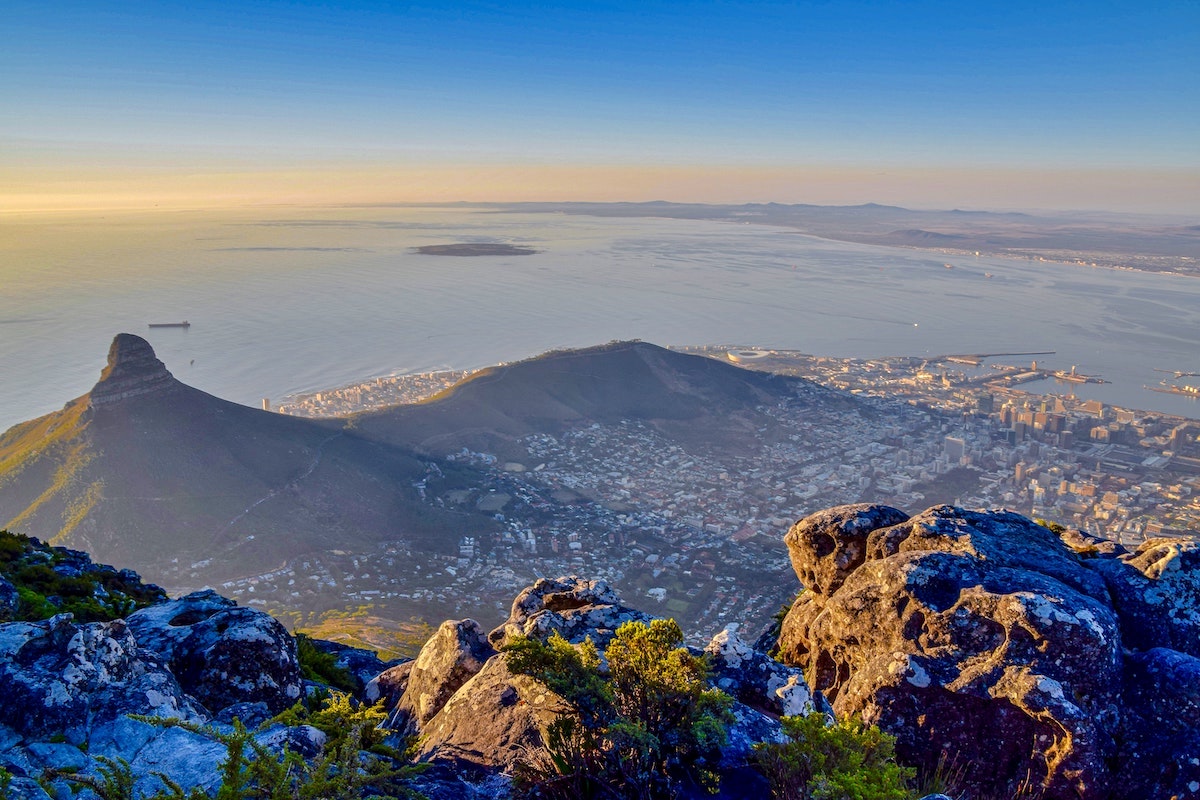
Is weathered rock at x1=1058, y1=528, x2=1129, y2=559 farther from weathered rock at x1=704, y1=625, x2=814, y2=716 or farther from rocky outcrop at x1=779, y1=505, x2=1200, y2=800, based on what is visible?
weathered rock at x1=704, y1=625, x2=814, y2=716

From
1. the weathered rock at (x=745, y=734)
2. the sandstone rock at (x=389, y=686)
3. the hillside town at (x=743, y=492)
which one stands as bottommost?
the hillside town at (x=743, y=492)

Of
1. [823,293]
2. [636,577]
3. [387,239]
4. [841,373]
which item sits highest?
[387,239]

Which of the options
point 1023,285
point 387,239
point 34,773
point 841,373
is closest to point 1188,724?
point 34,773

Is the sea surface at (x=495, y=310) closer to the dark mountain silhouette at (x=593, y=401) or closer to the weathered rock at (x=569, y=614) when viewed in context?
the dark mountain silhouette at (x=593, y=401)

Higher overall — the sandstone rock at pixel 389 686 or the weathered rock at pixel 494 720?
the weathered rock at pixel 494 720

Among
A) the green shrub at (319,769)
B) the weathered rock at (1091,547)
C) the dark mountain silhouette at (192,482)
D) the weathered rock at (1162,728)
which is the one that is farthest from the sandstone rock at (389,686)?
the dark mountain silhouette at (192,482)

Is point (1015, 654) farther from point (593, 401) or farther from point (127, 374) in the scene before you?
point (593, 401)

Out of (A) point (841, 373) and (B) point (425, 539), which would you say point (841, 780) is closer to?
(B) point (425, 539)

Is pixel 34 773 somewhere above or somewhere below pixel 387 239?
below
